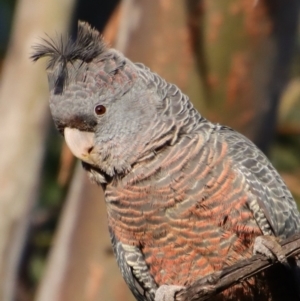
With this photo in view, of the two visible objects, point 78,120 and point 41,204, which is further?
point 41,204

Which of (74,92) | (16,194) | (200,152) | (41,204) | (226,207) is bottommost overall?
(41,204)

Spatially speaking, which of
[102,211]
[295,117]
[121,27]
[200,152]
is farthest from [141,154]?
[295,117]

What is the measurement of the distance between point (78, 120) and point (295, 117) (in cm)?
534

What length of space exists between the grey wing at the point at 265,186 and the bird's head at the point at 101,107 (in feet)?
1.49

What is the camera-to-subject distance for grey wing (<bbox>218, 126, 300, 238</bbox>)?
4496mm

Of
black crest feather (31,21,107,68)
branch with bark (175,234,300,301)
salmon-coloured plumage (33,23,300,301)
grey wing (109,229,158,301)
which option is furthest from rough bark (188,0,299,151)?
branch with bark (175,234,300,301)

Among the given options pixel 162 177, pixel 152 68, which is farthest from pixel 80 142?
pixel 152 68

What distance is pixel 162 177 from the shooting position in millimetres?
4465

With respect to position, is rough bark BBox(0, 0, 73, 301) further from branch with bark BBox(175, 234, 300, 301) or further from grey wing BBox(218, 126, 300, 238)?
branch with bark BBox(175, 234, 300, 301)

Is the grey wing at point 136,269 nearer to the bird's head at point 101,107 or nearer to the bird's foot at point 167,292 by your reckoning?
the bird's foot at point 167,292

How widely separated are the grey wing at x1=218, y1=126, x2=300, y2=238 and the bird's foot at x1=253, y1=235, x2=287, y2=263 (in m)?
0.21

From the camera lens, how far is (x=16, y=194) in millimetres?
6441

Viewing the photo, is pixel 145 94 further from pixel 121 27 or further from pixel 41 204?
pixel 41 204

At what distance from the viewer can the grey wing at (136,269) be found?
461cm
